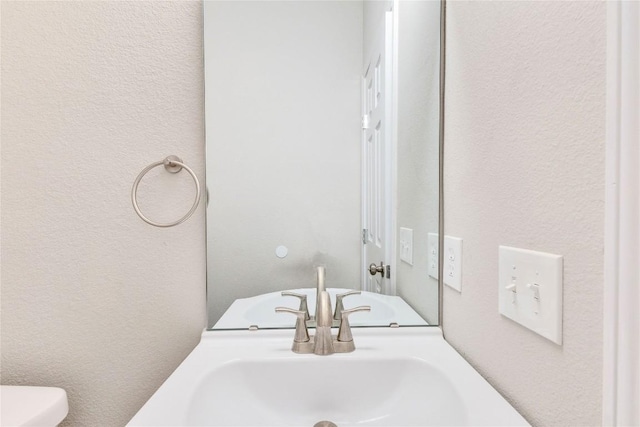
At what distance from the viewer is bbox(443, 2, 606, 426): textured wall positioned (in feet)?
1.37

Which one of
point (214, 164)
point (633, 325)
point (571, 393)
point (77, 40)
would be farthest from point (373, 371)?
point (77, 40)

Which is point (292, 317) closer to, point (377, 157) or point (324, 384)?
point (324, 384)

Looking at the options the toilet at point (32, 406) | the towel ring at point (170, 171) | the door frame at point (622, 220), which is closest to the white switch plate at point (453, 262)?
the door frame at point (622, 220)

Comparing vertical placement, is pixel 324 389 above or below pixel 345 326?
below

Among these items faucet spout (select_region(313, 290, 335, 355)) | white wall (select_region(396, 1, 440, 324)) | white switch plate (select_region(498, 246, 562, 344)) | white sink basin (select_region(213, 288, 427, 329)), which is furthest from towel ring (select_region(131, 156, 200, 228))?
white switch plate (select_region(498, 246, 562, 344))

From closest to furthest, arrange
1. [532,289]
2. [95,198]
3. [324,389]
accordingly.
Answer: [532,289] < [324,389] < [95,198]

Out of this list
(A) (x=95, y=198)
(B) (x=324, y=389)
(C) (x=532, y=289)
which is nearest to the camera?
(C) (x=532, y=289)

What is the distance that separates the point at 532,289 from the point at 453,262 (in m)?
0.29

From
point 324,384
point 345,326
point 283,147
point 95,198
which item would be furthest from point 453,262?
point 95,198

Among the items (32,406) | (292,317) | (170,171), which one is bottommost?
(32,406)

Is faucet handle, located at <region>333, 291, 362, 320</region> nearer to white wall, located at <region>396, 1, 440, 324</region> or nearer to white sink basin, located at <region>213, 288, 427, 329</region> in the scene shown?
white sink basin, located at <region>213, 288, 427, 329</region>

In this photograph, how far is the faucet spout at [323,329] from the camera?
77cm

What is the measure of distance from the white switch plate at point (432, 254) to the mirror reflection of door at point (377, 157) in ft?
0.32

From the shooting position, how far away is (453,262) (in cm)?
80
